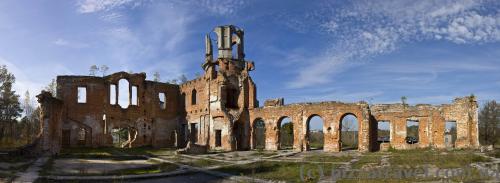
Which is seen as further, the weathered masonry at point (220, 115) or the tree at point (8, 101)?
the tree at point (8, 101)

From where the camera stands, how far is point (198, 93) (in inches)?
1457

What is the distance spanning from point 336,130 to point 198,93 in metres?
13.9

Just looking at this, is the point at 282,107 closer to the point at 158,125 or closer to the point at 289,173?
the point at 158,125

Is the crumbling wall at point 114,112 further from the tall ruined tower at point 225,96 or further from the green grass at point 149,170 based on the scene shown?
the green grass at point 149,170

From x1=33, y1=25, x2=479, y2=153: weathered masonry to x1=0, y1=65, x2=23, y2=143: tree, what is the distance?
12571 millimetres

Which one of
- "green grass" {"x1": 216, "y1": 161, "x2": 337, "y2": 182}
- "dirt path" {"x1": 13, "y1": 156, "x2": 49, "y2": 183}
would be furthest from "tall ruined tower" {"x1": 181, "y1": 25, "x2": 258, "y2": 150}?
"dirt path" {"x1": 13, "y1": 156, "x2": 49, "y2": 183}

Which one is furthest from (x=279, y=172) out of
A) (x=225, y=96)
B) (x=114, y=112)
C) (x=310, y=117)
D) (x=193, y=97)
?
(x=193, y=97)

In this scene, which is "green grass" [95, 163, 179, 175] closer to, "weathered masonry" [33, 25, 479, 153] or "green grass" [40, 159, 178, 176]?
"green grass" [40, 159, 178, 176]

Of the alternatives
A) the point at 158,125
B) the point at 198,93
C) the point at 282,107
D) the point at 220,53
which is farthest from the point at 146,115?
the point at 282,107

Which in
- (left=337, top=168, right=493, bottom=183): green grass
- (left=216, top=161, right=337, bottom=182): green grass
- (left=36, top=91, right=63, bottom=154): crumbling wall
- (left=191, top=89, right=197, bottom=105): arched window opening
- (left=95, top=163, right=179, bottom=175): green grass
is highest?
(left=191, top=89, right=197, bottom=105): arched window opening

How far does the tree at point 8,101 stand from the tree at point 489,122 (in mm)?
46446

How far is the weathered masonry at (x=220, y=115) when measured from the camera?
86.1 ft

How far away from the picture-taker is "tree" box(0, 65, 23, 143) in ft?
140

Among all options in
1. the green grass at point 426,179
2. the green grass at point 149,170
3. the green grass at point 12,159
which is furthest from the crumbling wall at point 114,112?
the green grass at point 426,179
